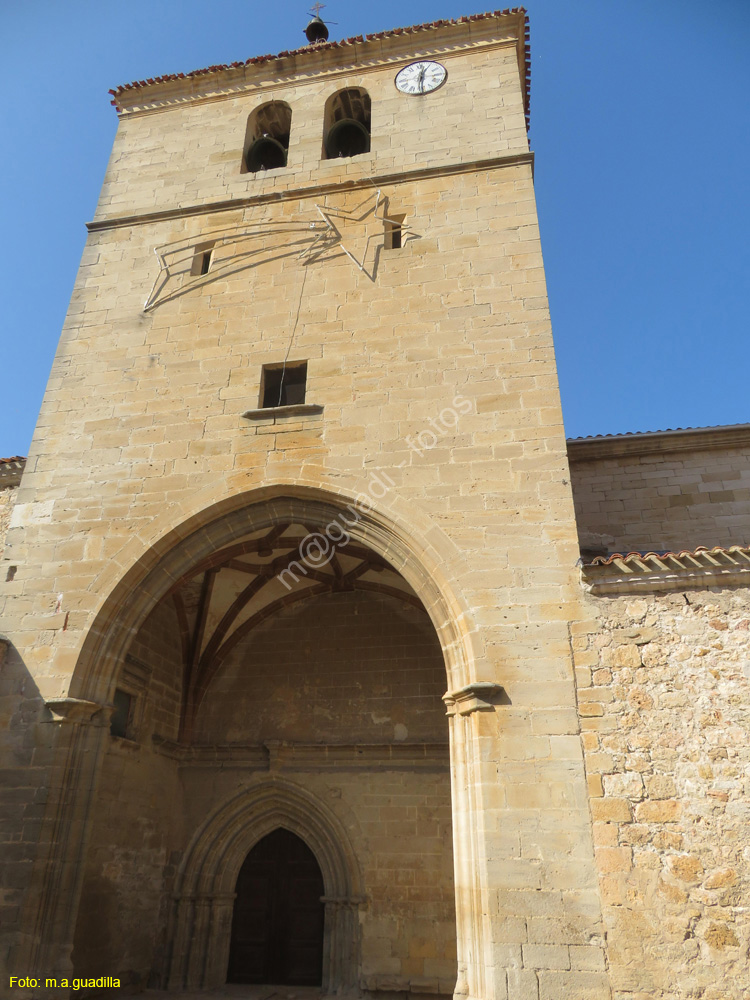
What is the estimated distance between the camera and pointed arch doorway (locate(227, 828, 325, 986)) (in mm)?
7762

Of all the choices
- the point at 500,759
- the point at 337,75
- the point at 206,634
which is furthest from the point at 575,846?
the point at 337,75

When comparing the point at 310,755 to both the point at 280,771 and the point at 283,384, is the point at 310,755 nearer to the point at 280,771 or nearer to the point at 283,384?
the point at 280,771

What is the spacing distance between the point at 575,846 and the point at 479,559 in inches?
86.9

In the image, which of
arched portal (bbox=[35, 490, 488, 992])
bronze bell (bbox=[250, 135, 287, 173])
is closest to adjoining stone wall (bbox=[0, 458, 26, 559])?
arched portal (bbox=[35, 490, 488, 992])

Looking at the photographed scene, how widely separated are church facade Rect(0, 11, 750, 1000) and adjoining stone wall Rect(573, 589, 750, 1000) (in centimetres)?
2

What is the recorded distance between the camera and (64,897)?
5.44m

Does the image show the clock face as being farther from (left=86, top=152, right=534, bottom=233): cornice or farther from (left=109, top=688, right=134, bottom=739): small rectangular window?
(left=109, top=688, right=134, bottom=739): small rectangular window

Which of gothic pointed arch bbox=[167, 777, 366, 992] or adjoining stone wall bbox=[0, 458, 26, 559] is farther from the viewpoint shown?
adjoining stone wall bbox=[0, 458, 26, 559]

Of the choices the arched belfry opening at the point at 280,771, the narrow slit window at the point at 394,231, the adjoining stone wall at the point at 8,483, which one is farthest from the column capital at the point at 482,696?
the adjoining stone wall at the point at 8,483

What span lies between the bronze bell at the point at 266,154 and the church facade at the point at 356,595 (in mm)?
72

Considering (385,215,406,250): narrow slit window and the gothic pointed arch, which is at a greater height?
(385,215,406,250): narrow slit window

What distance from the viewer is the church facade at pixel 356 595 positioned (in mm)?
4793

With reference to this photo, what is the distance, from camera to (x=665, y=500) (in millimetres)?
8727

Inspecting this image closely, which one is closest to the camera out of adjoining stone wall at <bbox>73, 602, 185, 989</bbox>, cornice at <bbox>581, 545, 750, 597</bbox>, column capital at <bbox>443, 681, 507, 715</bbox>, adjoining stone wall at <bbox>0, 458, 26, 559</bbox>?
cornice at <bbox>581, 545, 750, 597</bbox>
